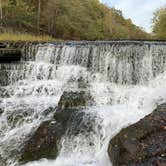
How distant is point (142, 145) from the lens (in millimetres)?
5898

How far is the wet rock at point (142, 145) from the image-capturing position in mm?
5586

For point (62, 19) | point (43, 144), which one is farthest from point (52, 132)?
point (62, 19)

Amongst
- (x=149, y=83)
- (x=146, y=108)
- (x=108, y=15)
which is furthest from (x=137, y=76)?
(x=108, y=15)

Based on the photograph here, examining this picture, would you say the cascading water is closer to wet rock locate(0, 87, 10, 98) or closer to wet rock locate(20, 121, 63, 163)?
wet rock locate(0, 87, 10, 98)

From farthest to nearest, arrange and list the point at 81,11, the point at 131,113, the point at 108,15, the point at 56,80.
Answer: the point at 108,15 < the point at 81,11 < the point at 56,80 < the point at 131,113

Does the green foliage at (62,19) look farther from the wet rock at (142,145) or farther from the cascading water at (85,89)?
the wet rock at (142,145)

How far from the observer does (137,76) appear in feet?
38.2

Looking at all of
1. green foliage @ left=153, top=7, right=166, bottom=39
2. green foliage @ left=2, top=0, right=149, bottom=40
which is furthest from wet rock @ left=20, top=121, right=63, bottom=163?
green foliage @ left=153, top=7, right=166, bottom=39

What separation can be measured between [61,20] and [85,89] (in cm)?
1812

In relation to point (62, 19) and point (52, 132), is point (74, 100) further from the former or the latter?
point (62, 19)

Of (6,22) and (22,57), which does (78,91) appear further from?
(6,22)

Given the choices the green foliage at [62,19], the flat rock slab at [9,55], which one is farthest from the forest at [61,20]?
the flat rock slab at [9,55]

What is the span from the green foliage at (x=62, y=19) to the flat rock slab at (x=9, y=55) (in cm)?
959

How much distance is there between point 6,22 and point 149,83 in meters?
14.4
